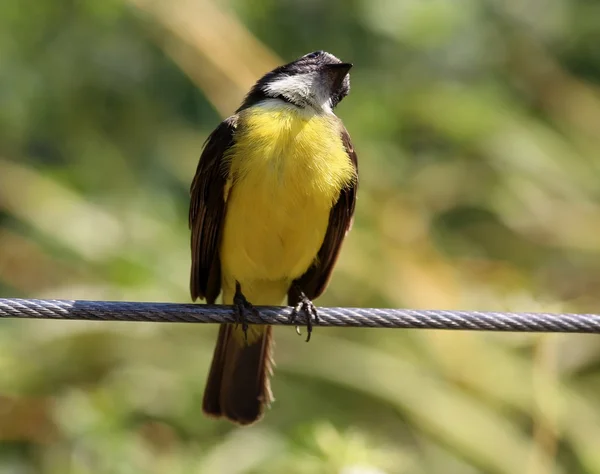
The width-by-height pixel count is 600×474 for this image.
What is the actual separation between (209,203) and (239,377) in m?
0.96

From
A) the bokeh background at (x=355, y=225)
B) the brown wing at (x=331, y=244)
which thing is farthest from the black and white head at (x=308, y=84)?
the bokeh background at (x=355, y=225)

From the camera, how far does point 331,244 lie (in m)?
5.11

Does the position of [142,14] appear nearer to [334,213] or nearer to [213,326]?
[213,326]

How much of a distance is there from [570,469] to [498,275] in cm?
136

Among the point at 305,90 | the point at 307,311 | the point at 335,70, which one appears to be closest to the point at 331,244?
the point at 307,311

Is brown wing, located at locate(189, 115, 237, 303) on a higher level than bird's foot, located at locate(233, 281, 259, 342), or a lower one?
higher

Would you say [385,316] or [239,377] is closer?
[385,316]

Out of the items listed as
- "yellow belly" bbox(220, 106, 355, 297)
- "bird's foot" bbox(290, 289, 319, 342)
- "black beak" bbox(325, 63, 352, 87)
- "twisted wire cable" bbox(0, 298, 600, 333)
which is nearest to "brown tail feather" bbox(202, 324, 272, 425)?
"bird's foot" bbox(290, 289, 319, 342)

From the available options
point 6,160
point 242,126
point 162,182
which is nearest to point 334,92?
point 242,126

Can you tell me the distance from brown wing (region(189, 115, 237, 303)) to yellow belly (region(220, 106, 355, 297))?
0.15ft

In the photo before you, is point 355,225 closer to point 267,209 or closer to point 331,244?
point 331,244

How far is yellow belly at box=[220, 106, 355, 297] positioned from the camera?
4660 mm

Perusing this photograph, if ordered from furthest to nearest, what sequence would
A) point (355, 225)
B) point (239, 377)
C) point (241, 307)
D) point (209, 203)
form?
point (355, 225) < point (239, 377) < point (209, 203) < point (241, 307)

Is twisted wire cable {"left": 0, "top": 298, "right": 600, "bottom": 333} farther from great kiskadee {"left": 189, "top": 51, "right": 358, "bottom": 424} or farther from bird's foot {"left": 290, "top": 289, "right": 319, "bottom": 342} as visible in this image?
great kiskadee {"left": 189, "top": 51, "right": 358, "bottom": 424}
